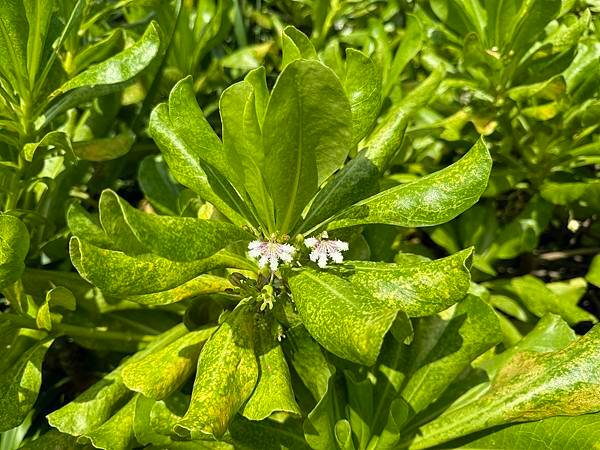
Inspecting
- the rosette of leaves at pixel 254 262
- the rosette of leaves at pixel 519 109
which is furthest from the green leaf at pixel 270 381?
the rosette of leaves at pixel 519 109

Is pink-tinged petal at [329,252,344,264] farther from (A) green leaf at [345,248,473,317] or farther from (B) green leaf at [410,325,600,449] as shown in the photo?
(B) green leaf at [410,325,600,449]

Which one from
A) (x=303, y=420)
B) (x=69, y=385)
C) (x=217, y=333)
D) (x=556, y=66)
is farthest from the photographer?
(x=69, y=385)

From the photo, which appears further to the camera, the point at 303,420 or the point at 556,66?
the point at 556,66

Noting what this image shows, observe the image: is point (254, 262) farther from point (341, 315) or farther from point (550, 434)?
point (550, 434)

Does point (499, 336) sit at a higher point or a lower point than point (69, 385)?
higher

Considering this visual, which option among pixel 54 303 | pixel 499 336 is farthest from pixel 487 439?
pixel 54 303

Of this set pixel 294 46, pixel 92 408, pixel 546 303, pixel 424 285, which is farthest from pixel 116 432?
pixel 546 303

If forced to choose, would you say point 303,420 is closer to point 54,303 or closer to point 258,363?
point 258,363

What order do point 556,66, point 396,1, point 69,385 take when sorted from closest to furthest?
point 556,66, point 69,385, point 396,1
